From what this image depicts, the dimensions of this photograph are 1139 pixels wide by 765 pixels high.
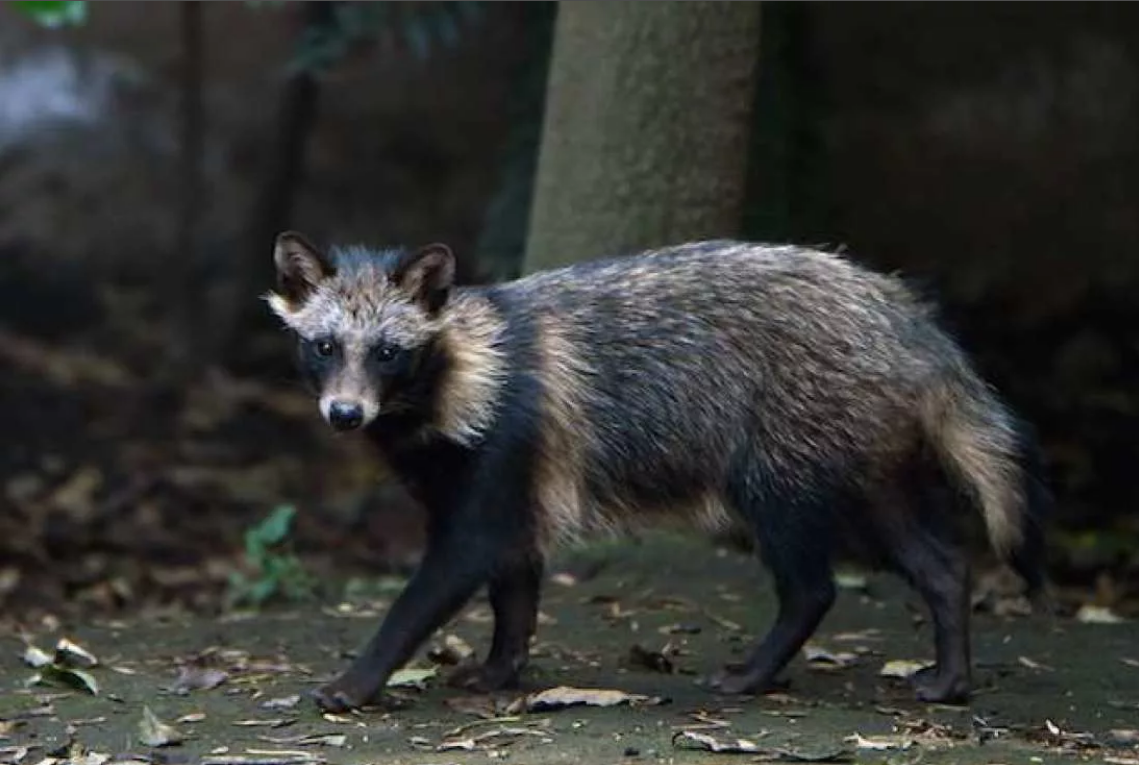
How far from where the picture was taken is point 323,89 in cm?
1334

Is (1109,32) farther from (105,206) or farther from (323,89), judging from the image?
(105,206)

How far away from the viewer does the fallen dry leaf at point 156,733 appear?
6.30 meters

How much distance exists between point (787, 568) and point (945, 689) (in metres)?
0.57

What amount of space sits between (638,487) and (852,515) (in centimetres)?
63

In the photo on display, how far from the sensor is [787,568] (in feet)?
22.8

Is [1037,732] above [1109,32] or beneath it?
beneath

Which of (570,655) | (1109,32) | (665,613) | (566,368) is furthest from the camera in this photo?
(1109,32)

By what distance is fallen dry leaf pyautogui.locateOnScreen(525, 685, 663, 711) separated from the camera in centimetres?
668

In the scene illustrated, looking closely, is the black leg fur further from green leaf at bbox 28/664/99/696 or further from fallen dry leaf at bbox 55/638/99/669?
fallen dry leaf at bbox 55/638/99/669

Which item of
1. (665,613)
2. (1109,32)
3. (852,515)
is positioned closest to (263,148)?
(1109,32)

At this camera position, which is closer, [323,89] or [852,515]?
[852,515]

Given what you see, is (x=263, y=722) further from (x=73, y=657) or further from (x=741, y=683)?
(x=741, y=683)

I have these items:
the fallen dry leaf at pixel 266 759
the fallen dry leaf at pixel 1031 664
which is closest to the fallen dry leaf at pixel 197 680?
the fallen dry leaf at pixel 266 759

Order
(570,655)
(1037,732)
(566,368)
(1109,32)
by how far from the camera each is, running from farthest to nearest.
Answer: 1. (1109,32)
2. (570,655)
3. (566,368)
4. (1037,732)
